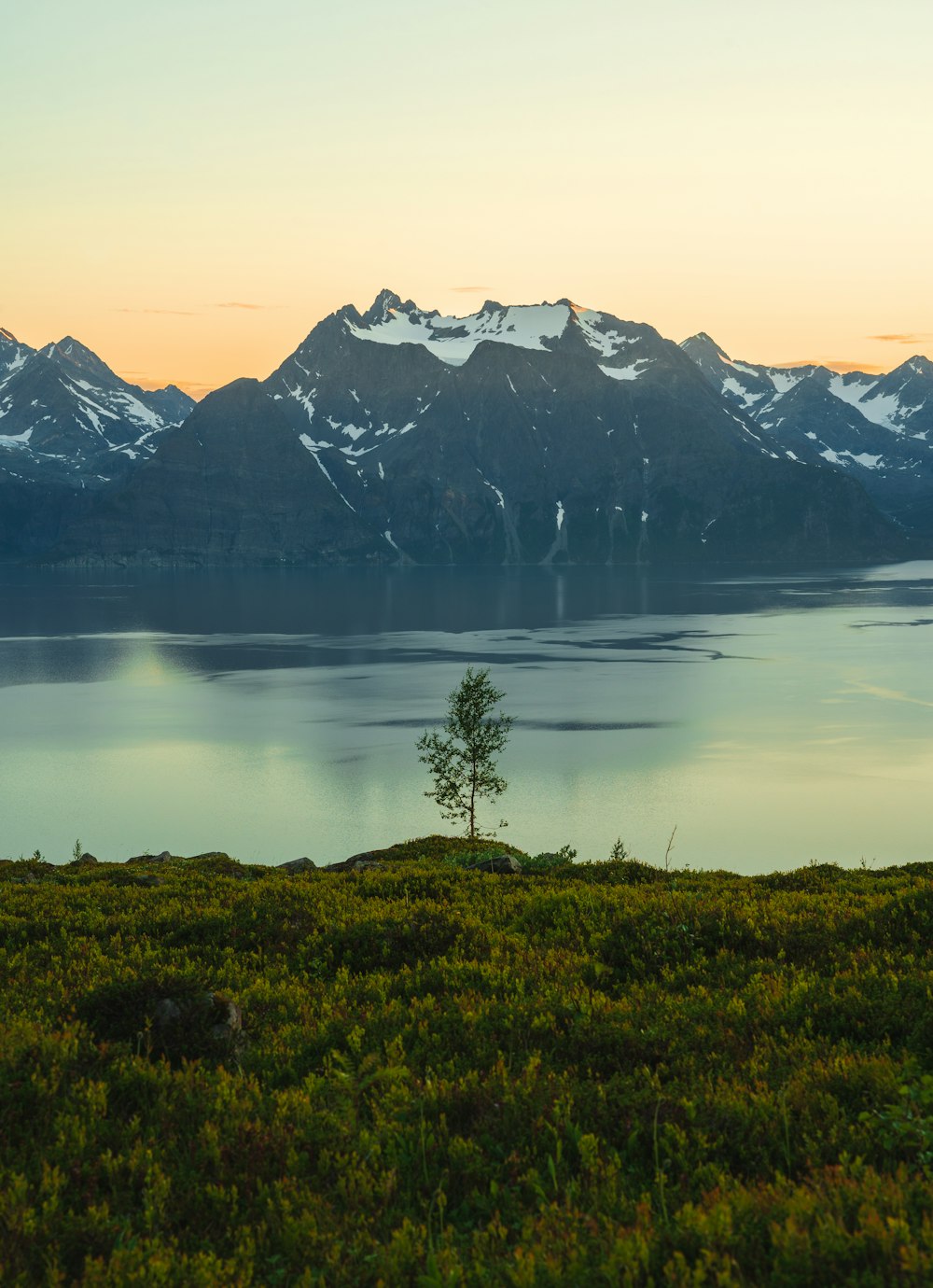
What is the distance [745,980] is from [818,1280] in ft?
21.8

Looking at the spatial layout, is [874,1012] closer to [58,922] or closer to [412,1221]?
[412,1221]

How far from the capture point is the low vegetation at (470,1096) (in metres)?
8.85

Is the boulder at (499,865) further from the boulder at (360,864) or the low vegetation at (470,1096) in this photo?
the low vegetation at (470,1096)

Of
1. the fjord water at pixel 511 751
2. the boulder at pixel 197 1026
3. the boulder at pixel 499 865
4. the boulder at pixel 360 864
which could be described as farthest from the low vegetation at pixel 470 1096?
the fjord water at pixel 511 751

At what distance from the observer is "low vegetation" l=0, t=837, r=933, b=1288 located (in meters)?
8.85

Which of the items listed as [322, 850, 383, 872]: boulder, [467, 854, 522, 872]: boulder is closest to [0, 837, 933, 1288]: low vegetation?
[467, 854, 522, 872]: boulder

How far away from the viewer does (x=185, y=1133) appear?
1096cm

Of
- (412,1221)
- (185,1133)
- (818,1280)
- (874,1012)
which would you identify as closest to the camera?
(818,1280)

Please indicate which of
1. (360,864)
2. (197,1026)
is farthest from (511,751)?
(197,1026)

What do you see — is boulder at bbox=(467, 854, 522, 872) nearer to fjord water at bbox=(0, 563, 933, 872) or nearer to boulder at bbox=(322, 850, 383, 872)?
boulder at bbox=(322, 850, 383, 872)

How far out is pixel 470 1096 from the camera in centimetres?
1149

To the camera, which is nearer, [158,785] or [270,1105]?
[270,1105]

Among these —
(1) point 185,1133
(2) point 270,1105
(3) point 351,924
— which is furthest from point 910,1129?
(3) point 351,924

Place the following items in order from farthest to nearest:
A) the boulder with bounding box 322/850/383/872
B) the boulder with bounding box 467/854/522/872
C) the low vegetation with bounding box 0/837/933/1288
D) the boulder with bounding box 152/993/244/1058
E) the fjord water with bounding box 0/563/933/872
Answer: the fjord water with bounding box 0/563/933/872 < the boulder with bounding box 322/850/383/872 < the boulder with bounding box 467/854/522/872 < the boulder with bounding box 152/993/244/1058 < the low vegetation with bounding box 0/837/933/1288
